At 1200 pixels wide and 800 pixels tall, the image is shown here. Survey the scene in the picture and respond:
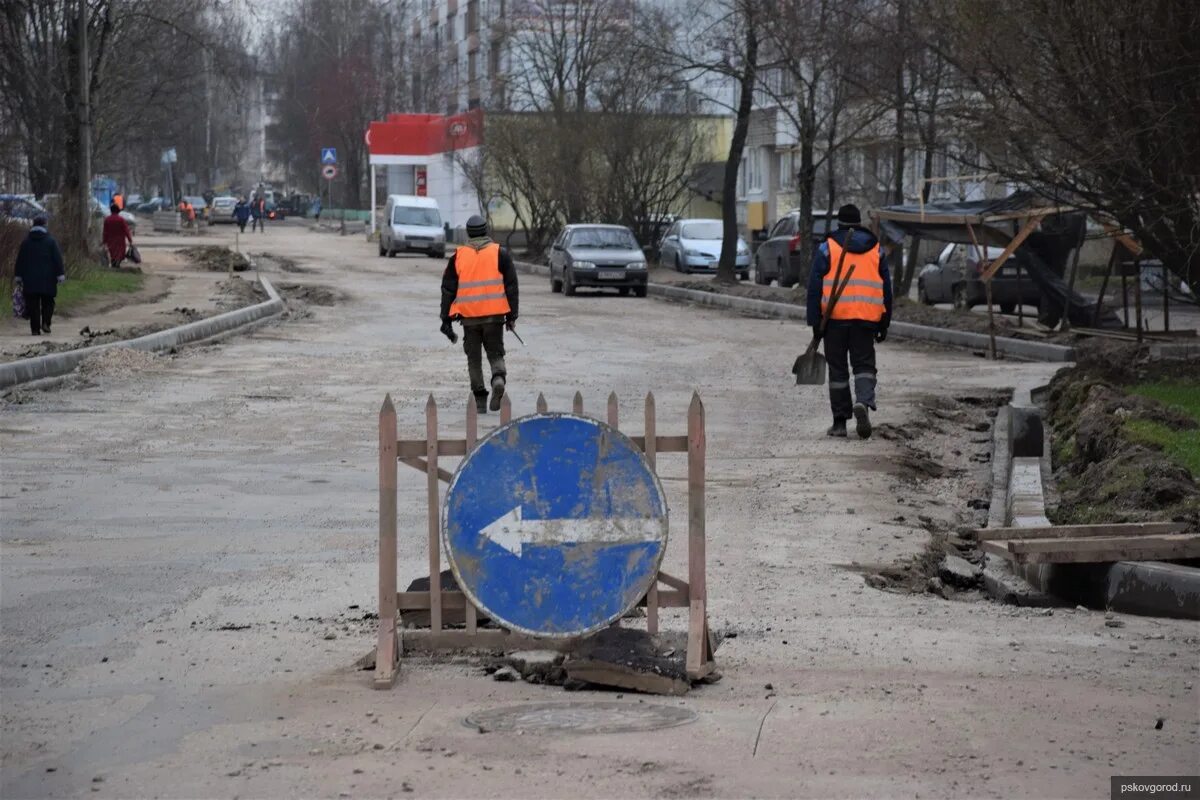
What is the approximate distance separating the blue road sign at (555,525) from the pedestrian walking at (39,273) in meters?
18.6

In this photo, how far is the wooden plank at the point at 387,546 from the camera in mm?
6447

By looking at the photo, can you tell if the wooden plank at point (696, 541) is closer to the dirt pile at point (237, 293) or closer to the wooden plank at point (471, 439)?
the wooden plank at point (471, 439)

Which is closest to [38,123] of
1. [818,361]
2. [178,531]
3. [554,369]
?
[554,369]

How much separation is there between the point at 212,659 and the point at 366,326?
2061 cm

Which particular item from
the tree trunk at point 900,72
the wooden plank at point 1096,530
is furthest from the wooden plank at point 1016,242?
the wooden plank at point 1096,530

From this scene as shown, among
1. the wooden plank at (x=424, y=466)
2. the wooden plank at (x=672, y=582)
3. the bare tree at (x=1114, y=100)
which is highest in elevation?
the bare tree at (x=1114, y=100)

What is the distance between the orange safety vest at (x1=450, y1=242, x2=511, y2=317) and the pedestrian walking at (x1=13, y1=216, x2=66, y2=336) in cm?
970

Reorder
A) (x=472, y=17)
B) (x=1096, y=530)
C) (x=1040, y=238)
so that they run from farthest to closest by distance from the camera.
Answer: (x=472, y=17) → (x=1040, y=238) → (x=1096, y=530)

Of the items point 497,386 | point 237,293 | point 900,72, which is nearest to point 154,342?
point 497,386

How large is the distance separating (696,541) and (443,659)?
1075 millimetres

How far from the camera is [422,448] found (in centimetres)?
659

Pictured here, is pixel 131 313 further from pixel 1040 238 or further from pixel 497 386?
pixel 497 386

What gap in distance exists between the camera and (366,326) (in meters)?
27.3

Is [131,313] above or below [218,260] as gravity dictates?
below
